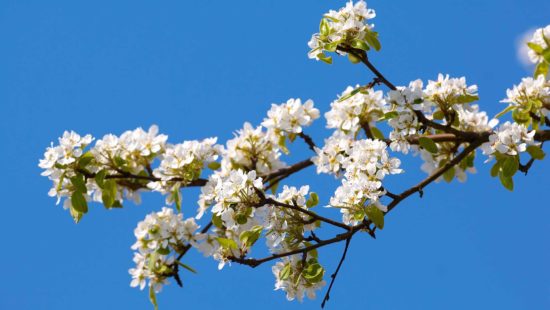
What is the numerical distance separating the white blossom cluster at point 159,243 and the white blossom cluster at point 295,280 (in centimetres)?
71

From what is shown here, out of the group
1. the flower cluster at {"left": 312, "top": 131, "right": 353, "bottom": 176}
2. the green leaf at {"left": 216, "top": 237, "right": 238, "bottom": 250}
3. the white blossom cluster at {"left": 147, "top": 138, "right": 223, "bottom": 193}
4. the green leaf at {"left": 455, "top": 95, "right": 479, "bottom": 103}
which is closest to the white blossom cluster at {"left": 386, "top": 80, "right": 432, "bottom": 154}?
the green leaf at {"left": 455, "top": 95, "right": 479, "bottom": 103}

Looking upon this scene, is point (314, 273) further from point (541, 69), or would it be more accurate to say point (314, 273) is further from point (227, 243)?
point (541, 69)

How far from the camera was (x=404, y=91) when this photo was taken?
12.0ft

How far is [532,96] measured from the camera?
12.4 ft

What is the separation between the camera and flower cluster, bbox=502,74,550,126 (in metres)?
3.75

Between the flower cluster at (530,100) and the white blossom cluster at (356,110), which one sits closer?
the flower cluster at (530,100)

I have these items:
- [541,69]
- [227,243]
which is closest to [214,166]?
[227,243]

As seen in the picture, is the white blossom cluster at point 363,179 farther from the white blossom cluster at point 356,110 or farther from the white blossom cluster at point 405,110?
the white blossom cluster at point 356,110

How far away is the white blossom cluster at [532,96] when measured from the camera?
375 cm

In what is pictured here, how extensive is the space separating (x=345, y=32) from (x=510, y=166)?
0.98 meters

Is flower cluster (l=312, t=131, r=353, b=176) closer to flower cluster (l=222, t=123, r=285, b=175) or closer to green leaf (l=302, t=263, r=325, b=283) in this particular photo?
flower cluster (l=222, t=123, r=285, b=175)

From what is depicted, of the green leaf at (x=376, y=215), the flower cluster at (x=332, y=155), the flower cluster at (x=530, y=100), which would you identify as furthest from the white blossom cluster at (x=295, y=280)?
the flower cluster at (x=530, y=100)

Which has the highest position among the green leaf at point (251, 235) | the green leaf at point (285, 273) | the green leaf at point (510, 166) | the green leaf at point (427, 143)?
the green leaf at point (427, 143)

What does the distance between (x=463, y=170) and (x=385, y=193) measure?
3.86 ft
